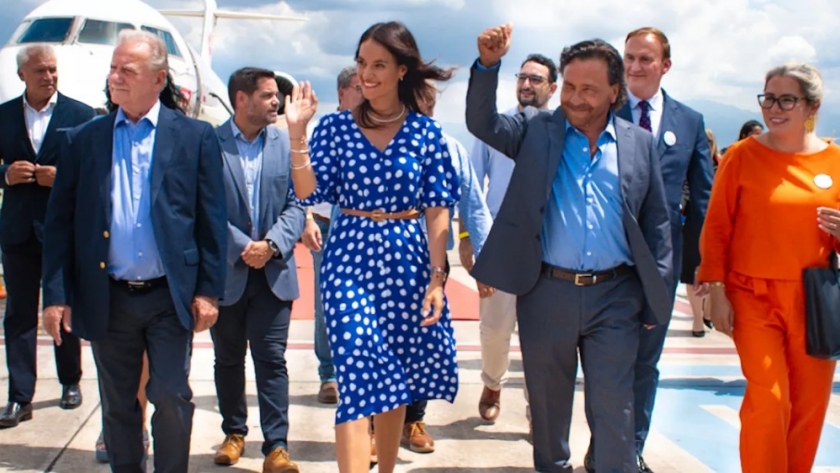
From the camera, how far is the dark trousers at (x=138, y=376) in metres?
3.92

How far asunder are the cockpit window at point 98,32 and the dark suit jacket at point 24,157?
12071 mm

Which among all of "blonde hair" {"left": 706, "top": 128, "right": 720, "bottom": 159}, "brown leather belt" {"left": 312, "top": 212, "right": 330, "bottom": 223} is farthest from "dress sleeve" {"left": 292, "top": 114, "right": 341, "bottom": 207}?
"blonde hair" {"left": 706, "top": 128, "right": 720, "bottom": 159}

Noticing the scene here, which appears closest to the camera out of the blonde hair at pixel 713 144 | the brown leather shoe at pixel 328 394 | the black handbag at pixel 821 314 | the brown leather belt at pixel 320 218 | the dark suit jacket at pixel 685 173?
the black handbag at pixel 821 314

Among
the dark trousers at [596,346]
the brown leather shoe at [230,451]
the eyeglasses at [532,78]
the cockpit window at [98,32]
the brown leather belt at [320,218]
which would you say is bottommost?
the brown leather shoe at [230,451]


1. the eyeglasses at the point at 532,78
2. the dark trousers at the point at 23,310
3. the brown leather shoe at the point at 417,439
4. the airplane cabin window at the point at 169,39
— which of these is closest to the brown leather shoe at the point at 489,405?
the brown leather shoe at the point at 417,439

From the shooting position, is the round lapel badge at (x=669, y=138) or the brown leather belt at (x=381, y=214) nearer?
the brown leather belt at (x=381, y=214)

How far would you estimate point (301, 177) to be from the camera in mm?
4043

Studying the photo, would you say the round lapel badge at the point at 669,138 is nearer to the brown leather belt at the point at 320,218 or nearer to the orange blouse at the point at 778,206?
the orange blouse at the point at 778,206

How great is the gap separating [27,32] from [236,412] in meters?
15.3

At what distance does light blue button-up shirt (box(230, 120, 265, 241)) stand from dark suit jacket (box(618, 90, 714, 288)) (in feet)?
6.41

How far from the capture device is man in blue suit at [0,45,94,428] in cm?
573

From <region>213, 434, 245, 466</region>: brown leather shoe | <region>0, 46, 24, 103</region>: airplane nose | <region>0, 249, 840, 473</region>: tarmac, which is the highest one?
<region>0, 46, 24, 103</region>: airplane nose

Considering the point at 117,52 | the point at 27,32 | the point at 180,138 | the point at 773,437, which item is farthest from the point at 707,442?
the point at 27,32

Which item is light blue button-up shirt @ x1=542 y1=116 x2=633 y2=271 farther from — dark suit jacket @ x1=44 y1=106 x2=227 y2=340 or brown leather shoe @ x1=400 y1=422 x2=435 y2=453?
brown leather shoe @ x1=400 y1=422 x2=435 y2=453
